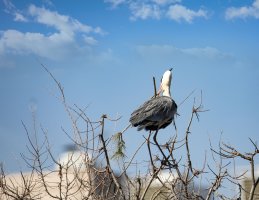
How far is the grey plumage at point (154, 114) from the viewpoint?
649 cm

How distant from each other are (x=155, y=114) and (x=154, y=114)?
22 millimetres

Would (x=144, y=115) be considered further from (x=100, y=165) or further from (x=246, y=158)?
(x=246, y=158)

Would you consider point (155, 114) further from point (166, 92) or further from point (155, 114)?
point (166, 92)

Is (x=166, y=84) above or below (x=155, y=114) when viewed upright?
above

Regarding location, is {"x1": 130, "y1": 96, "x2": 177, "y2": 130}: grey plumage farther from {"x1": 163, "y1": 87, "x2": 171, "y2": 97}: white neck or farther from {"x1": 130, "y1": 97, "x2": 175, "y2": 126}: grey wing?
{"x1": 163, "y1": 87, "x2": 171, "y2": 97}: white neck

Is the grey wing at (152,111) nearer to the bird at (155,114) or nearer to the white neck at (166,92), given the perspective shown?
the bird at (155,114)

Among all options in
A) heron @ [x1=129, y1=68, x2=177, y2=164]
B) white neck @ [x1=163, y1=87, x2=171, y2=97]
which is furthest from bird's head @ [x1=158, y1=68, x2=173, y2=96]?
heron @ [x1=129, y1=68, x2=177, y2=164]

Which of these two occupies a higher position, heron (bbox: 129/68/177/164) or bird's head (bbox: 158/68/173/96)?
bird's head (bbox: 158/68/173/96)

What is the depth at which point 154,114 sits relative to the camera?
6.62 metres

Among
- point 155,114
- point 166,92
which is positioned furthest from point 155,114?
point 166,92

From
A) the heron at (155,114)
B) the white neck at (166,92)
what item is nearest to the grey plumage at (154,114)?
the heron at (155,114)

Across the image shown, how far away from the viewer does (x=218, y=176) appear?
16.7 feet

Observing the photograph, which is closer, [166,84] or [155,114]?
[155,114]

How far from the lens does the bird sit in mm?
6496
